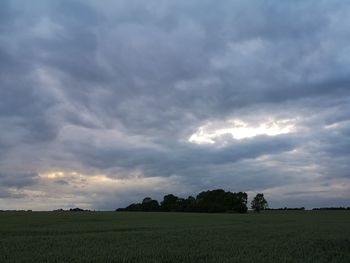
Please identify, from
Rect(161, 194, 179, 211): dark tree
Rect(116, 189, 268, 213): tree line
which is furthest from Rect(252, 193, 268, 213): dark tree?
Rect(161, 194, 179, 211): dark tree

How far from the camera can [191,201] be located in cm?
18625

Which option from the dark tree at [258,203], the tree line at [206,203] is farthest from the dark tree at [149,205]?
the dark tree at [258,203]

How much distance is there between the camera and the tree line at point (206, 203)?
170750 mm

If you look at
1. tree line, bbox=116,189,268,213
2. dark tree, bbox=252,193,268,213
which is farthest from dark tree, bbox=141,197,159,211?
dark tree, bbox=252,193,268,213

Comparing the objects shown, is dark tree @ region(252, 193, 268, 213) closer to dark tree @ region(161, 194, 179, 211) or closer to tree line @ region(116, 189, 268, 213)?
tree line @ region(116, 189, 268, 213)

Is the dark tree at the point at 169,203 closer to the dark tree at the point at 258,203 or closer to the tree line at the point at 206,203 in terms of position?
the tree line at the point at 206,203

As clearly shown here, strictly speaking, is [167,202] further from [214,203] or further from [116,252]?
[116,252]

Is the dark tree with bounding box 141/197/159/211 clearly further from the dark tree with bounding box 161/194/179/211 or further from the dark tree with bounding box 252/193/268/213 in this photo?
the dark tree with bounding box 252/193/268/213

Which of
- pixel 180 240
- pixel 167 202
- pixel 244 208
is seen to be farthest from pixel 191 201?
pixel 180 240

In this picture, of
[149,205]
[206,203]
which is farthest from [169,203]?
[206,203]

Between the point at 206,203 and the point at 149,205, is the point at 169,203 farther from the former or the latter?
the point at 206,203

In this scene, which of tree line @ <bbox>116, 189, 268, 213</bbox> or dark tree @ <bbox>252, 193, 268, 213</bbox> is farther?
dark tree @ <bbox>252, 193, 268, 213</bbox>

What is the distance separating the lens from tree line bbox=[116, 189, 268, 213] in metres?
171

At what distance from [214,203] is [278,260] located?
151125 mm
